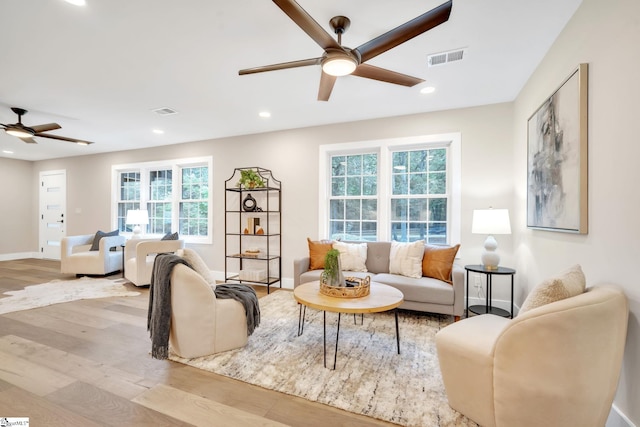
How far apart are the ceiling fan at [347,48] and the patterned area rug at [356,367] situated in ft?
7.32

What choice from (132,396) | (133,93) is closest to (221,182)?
(133,93)

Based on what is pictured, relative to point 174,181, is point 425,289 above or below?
below

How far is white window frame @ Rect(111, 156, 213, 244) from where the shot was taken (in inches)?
205

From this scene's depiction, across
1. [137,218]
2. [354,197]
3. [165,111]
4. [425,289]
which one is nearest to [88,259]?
[137,218]

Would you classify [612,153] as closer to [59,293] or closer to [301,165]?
[301,165]

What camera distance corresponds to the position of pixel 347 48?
1830 millimetres

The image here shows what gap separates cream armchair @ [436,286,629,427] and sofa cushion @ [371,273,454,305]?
153cm

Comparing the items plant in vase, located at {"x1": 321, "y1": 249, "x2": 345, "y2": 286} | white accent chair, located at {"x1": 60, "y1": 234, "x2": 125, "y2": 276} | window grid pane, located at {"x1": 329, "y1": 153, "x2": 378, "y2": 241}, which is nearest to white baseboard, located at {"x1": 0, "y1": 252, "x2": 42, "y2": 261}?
white accent chair, located at {"x1": 60, "y1": 234, "x2": 125, "y2": 276}

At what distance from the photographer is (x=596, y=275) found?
1.68 m

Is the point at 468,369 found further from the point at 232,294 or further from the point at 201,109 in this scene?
the point at 201,109

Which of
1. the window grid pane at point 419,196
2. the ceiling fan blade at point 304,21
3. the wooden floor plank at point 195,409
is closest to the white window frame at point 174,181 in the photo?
the window grid pane at point 419,196

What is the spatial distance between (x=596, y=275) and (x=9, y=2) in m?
4.14

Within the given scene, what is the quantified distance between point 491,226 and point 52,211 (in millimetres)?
9549

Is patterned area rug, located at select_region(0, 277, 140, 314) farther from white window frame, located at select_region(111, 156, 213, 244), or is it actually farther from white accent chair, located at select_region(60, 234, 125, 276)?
white window frame, located at select_region(111, 156, 213, 244)
